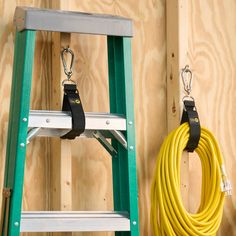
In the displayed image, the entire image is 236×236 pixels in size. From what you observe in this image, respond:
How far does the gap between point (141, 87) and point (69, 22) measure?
606 millimetres

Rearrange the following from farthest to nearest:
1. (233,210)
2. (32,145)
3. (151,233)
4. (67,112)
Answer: (233,210) → (151,233) → (32,145) → (67,112)

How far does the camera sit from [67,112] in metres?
2.89

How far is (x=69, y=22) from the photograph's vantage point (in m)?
2.87

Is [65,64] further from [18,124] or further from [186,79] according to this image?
[186,79]

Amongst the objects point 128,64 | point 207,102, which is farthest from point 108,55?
point 207,102

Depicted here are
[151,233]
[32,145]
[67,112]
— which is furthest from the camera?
[151,233]

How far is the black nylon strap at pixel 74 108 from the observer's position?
2.84 metres

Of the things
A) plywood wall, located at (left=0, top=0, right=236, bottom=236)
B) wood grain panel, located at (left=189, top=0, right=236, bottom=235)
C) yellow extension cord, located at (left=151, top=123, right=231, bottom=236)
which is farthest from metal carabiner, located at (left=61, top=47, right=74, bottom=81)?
wood grain panel, located at (left=189, top=0, right=236, bottom=235)

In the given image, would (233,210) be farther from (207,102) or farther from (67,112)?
(67,112)

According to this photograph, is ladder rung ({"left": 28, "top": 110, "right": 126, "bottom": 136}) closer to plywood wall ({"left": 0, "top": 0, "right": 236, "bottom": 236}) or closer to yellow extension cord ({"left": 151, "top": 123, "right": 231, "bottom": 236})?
plywood wall ({"left": 0, "top": 0, "right": 236, "bottom": 236})

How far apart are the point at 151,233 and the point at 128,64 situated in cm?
81

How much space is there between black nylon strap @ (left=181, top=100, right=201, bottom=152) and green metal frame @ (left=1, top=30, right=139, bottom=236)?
36 centimetres

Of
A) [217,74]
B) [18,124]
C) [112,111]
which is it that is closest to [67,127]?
[18,124]

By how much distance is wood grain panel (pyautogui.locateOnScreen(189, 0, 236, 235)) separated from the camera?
11.4 ft
